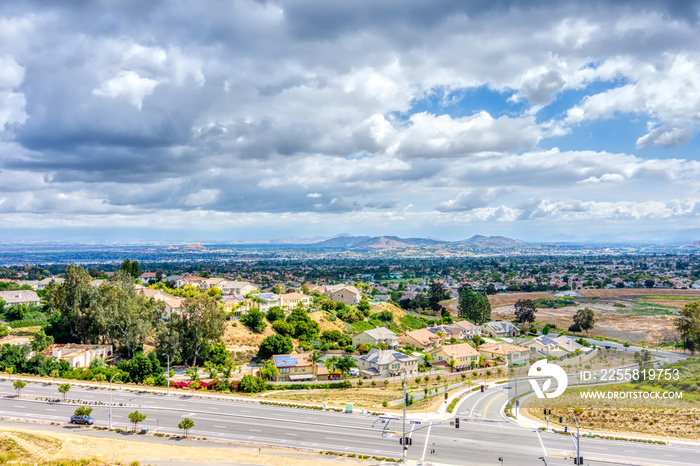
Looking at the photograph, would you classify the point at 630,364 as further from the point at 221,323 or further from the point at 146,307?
the point at 146,307

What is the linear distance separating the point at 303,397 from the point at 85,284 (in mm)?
41827

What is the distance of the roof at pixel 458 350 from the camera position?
76.6 m

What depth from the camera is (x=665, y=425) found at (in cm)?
4541

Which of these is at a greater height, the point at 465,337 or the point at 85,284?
the point at 85,284

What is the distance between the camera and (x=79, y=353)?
2527 inches

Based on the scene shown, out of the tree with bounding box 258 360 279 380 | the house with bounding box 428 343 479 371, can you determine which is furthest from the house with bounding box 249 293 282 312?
the house with bounding box 428 343 479 371

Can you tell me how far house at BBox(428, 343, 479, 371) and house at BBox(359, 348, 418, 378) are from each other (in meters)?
6.42

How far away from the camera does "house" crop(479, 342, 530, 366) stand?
258 ft

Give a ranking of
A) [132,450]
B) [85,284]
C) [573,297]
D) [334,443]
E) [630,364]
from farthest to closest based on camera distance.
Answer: [573,297] → [85,284] → [630,364] → [334,443] → [132,450]

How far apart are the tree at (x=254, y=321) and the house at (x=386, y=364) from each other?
2198 cm

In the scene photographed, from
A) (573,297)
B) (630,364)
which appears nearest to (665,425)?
(630,364)

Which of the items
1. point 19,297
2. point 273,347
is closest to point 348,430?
point 273,347

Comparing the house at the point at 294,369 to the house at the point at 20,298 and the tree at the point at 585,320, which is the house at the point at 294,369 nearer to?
the house at the point at 20,298

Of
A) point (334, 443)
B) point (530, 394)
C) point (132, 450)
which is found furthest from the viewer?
point (530, 394)
